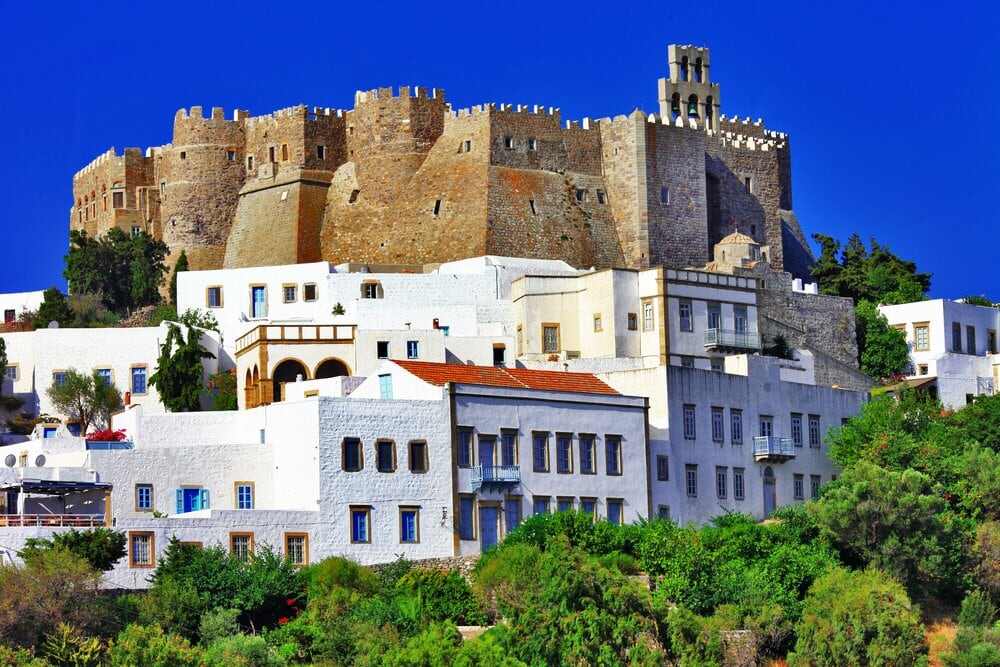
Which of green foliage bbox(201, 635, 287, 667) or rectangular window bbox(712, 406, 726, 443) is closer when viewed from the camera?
green foliage bbox(201, 635, 287, 667)

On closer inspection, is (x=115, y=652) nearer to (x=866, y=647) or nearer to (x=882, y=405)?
(x=866, y=647)

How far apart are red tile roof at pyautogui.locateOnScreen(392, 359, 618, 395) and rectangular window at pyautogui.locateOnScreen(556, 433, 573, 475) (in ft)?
4.40

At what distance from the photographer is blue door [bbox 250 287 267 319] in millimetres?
74312

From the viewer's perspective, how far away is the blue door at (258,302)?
74312mm

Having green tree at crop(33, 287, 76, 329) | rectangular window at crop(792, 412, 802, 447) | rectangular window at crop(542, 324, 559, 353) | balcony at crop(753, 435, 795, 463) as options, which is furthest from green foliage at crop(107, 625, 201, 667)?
green tree at crop(33, 287, 76, 329)

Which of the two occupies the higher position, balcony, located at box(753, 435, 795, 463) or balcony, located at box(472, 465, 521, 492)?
balcony, located at box(753, 435, 795, 463)

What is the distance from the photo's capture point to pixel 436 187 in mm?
80938

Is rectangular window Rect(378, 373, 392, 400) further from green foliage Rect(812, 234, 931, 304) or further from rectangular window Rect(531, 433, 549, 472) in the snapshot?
green foliage Rect(812, 234, 931, 304)

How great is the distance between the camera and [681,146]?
82.9 meters

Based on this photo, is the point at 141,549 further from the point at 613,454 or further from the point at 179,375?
the point at 179,375

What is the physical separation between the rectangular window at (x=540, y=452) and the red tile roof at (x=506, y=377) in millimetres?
1366

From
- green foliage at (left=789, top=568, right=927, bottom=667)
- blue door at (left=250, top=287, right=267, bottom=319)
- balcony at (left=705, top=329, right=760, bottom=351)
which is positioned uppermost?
blue door at (left=250, top=287, right=267, bottom=319)

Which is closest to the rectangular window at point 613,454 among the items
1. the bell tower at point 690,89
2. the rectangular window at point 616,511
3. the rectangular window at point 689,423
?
the rectangular window at point 616,511

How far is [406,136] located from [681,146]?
10.0 meters
